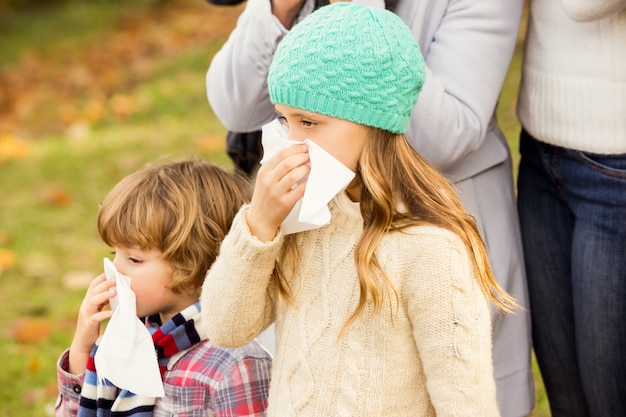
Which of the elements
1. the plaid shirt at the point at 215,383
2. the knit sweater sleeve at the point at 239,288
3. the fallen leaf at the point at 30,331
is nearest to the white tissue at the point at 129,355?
the plaid shirt at the point at 215,383

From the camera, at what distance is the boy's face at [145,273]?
240 centimetres

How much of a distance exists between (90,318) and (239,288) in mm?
579

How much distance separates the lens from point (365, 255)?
194 cm

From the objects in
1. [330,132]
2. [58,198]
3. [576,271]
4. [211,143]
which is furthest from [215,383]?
[211,143]

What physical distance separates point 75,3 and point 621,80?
31.0 feet

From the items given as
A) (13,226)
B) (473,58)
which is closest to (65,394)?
(473,58)

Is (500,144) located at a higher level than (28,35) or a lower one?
higher

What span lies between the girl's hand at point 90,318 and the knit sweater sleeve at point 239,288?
1.28 feet

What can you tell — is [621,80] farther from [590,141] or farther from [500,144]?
[500,144]

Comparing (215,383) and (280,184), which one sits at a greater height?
(280,184)

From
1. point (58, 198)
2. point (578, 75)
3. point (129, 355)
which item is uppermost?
point (578, 75)

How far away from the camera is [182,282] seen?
243 cm

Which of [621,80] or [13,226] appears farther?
[13,226]

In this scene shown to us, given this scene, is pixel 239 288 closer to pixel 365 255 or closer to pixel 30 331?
pixel 365 255
